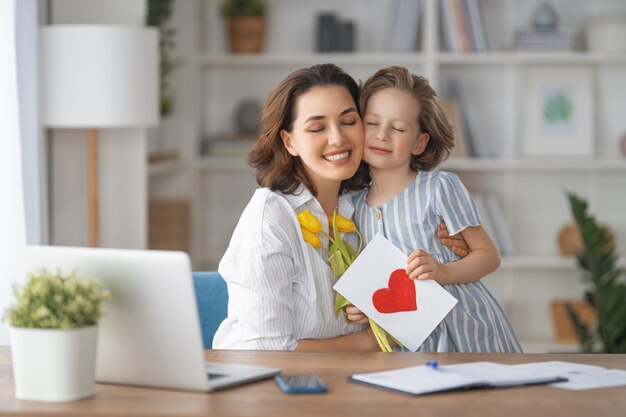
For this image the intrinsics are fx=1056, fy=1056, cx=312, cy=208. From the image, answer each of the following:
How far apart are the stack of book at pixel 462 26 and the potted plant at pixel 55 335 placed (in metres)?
3.49

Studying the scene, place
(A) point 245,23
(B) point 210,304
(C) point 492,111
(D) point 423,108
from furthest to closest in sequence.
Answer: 1. (C) point 492,111
2. (A) point 245,23
3. (B) point 210,304
4. (D) point 423,108

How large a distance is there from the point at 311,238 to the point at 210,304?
406 mm

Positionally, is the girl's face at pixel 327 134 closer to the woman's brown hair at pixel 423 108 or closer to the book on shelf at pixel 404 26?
the woman's brown hair at pixel 423 108

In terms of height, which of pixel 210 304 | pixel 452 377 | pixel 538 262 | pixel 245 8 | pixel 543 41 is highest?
pixel 245 8

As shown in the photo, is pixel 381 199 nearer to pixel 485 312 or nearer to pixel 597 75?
pixel 485 312

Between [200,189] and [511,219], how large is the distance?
152 centimetres

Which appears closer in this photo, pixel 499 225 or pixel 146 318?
pixel 146 318

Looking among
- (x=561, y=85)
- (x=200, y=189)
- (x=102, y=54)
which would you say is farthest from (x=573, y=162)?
(x=102, y=54)

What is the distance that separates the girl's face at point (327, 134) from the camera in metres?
2.25

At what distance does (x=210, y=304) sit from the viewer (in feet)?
8.23

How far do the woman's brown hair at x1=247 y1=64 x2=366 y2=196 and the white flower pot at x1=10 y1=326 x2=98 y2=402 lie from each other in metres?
0.81

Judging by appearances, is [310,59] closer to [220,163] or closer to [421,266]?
[220,163]

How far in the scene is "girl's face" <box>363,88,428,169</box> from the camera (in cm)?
234

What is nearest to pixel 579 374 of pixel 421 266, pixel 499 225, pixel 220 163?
pixel 421 266
